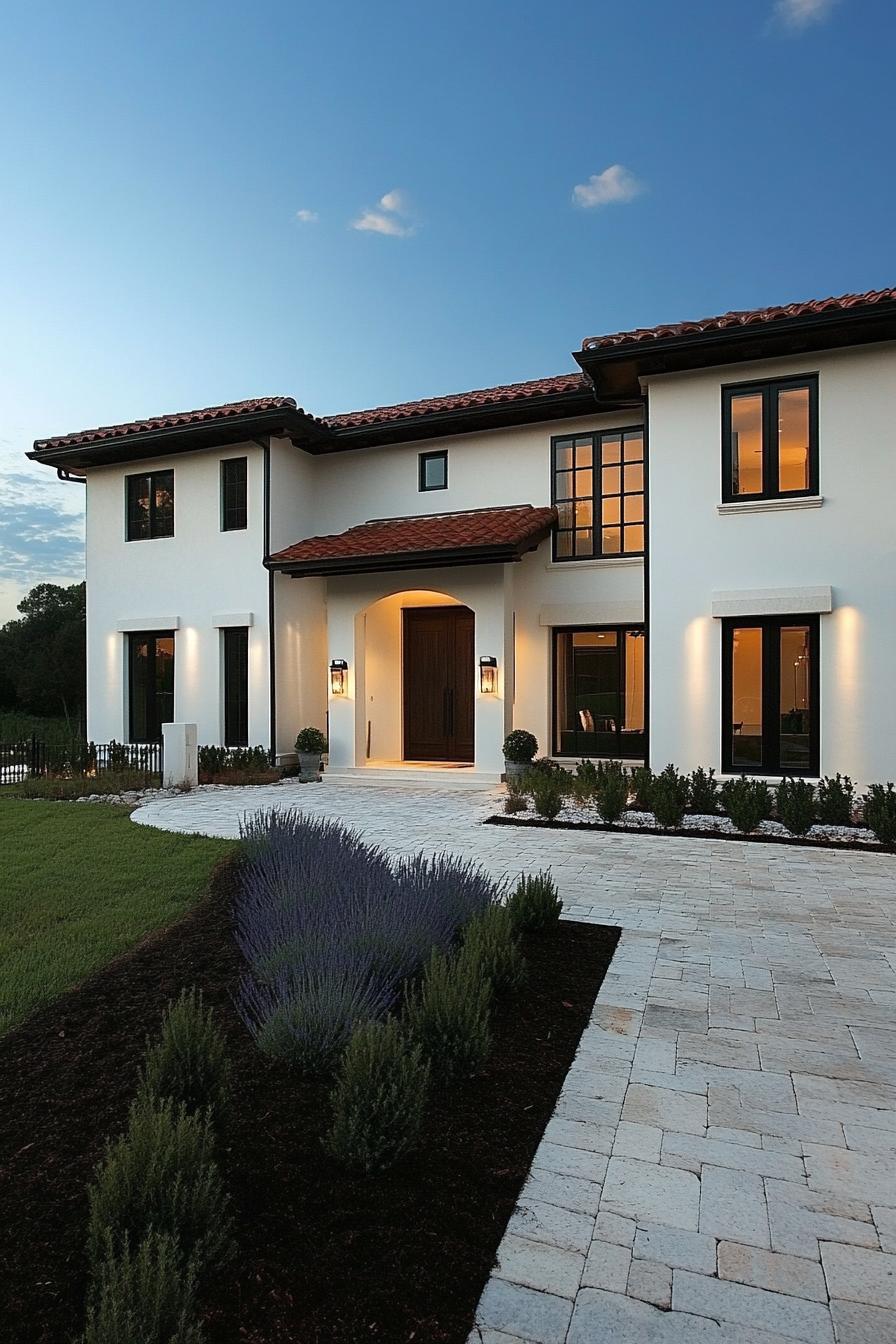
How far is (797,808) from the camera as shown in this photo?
25.7 ft

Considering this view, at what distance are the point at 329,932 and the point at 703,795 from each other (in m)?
6.55

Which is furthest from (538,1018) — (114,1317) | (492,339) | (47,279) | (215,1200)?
(492,339)

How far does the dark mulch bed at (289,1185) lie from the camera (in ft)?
6.04

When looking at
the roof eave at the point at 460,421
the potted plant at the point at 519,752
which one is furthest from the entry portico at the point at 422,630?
the roof eave at the point at 460,421

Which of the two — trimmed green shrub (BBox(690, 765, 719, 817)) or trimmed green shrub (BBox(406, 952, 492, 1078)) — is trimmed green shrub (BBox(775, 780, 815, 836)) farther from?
trimmed green shrub (BBox(406, 952, 492, 1078))

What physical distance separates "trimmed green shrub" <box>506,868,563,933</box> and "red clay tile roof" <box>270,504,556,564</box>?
6.98 metres

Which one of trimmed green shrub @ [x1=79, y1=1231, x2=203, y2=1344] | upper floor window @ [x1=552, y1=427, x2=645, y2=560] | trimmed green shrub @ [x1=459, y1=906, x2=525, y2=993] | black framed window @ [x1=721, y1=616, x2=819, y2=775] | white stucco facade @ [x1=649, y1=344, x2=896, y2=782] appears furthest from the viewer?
upper floor window @ [x1=552, y1=427, x2=645, y2=560]

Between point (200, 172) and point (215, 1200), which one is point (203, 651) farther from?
point (215, 1200)

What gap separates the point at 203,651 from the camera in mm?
14078

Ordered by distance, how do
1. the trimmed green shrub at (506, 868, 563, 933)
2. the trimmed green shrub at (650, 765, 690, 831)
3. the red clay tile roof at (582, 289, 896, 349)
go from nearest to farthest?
Answer: the trimmed green shrub at (506, 868, 563, 933) < the trimmed green shrub at (650, 765, 690, 831) < the red clay tile roof at (582, 289, 896, 349)

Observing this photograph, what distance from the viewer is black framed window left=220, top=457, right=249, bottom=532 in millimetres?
13812

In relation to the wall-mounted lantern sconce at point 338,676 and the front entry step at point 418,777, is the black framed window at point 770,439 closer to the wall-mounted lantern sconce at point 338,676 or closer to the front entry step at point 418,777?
the front entry step at point 418,777

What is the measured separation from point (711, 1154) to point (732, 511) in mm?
8854

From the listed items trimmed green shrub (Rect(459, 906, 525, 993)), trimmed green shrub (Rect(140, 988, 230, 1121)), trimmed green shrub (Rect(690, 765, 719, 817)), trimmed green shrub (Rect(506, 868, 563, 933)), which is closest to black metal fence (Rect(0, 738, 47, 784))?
trimmed green shrub (Rect(690, 765, 719, 817))
